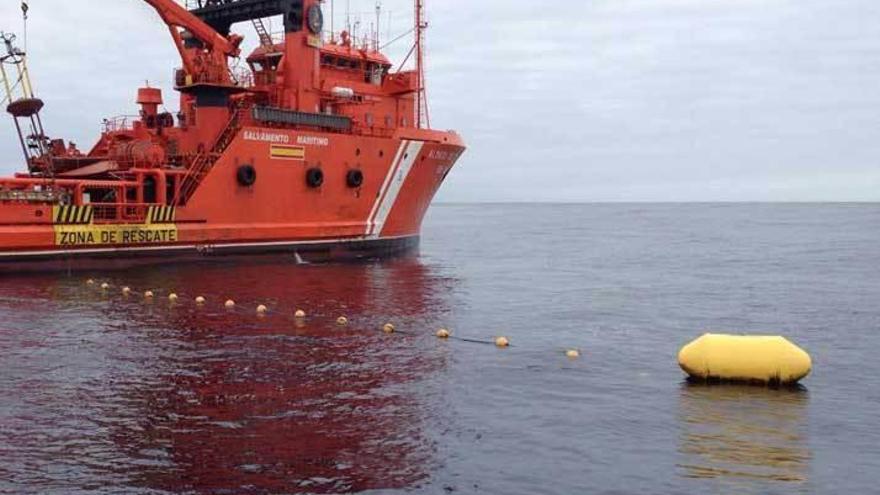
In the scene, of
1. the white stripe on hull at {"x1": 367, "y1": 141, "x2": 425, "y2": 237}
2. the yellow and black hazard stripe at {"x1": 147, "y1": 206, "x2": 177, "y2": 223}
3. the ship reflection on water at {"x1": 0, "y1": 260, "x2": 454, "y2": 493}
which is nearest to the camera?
the ship reflection on water at {"x1": 0, "y1": 260, "x2": 454, "y2": 493}

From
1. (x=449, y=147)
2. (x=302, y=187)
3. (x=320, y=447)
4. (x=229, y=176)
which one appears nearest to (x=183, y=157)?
(x=229, y=176)

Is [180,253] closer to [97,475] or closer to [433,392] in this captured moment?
[433,392]

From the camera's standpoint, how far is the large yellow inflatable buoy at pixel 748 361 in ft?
36.5

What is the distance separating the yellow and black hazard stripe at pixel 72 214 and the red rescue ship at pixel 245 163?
3 cm

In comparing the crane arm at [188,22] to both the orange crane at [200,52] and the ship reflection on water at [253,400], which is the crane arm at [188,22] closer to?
the orange crane at [200,52]

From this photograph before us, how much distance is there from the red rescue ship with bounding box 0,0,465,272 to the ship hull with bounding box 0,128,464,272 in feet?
0.13

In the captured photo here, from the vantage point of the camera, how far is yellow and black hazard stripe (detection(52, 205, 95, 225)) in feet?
74.7

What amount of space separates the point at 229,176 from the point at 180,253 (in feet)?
8.94

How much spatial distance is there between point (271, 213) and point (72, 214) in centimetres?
601

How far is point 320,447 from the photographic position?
8.32m

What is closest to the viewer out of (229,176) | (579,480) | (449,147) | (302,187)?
(579,480)

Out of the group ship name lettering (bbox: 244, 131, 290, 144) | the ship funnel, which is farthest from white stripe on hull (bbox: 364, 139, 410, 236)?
the ship funnel

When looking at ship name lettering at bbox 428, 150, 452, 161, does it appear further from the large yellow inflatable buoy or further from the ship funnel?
the large yellow inflatable buoy

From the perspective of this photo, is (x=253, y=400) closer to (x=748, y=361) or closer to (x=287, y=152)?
(x=748, y=361)
